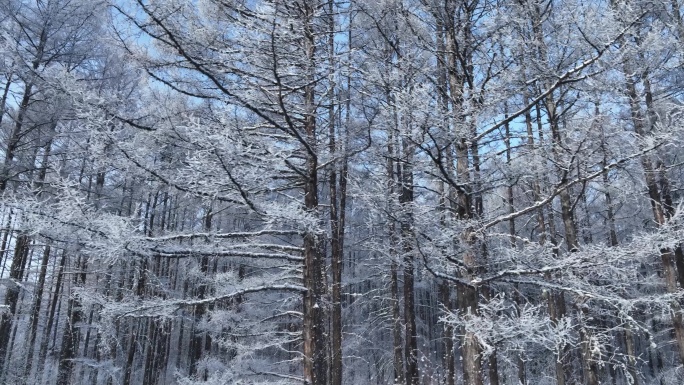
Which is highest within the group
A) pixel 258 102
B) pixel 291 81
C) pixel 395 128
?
pixel 291 81

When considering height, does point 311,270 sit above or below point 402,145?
below

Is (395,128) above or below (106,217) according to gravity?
above

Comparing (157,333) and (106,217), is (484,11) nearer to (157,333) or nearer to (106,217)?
(106,217)

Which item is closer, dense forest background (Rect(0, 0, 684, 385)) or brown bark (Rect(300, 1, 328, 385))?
dense forest background (Rect(0, 0, 684, 385))

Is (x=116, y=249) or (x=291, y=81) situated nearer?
(x=116, y=249)

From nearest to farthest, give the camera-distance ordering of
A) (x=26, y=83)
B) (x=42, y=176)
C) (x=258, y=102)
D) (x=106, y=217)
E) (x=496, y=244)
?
(x=106, y=217) < (x=496, y=244) < (x=258, y=102) < (x=26, y=83) < (x=42, y=176)

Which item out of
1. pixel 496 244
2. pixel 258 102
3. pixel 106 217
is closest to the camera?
pixel 106 217

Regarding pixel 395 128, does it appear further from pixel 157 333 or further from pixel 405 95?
pixel 157 333

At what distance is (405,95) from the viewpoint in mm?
4273

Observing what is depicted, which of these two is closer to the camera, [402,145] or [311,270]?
[402,145]

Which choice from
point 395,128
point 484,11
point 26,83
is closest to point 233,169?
point 395,128

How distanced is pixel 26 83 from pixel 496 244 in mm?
9588

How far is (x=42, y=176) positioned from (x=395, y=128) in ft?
29.7

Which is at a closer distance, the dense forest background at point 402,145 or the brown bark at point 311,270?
the dense forest background at point 402,145
